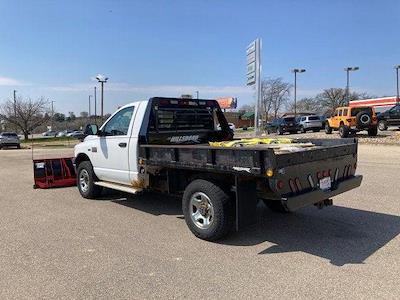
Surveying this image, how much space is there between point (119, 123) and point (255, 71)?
14.1 m

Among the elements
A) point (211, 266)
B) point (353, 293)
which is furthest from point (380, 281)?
point (211, 266)

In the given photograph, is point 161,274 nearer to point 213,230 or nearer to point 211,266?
point 211,266

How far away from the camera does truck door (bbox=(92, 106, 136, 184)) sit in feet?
25.1

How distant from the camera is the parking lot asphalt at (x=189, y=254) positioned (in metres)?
4.29

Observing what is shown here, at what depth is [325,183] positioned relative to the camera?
5.90m

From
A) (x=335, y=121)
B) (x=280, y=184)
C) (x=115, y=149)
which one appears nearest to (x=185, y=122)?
(x=115, y=149)

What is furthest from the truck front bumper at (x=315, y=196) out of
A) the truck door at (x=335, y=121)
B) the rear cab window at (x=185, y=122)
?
the truck door at (x=335, y=121)

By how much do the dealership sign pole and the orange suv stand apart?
9.65 metres

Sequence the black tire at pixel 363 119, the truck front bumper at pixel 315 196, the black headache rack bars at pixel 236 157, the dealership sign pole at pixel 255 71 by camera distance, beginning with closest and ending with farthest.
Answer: the black headache rack bars at pixel 236 157
the truck front bumper at pixel 315 196
the dealership sign pole at pixel 255 71
the black tire at pixel 363 119

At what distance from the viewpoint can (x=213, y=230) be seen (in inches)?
225

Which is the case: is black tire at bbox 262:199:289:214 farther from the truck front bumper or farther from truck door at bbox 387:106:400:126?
truck door at bbox 387:106:400:126

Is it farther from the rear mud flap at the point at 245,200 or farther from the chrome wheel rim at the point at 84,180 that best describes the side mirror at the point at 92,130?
the rear mud flap at the point at 245,200

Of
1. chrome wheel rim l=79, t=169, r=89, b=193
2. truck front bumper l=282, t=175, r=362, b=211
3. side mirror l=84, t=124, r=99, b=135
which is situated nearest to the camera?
truck front bumper l=282, t=175, r=362, b=211

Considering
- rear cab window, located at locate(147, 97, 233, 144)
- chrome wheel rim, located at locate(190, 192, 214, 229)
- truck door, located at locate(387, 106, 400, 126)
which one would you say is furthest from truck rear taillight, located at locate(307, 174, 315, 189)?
truck door, located at locate(387, 106, 400, 126)
